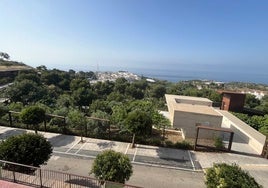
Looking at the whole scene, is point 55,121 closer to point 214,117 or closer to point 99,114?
point 99,114

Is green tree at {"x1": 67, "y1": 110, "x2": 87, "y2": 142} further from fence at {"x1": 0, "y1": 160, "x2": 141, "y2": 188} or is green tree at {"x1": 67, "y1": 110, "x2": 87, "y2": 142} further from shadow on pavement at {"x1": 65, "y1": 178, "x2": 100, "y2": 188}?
fence at {"x1": 0, "y1": 160, "x2": 141, "y2": 188}

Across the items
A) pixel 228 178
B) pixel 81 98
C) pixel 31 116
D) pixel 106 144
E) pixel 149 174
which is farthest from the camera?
pixel 81 98

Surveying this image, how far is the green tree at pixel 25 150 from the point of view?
8758 mm

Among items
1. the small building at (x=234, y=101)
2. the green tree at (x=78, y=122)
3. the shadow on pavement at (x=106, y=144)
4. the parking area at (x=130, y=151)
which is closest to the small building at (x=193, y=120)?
the parking area at (x=130, y=151)

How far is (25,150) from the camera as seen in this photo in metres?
8.87

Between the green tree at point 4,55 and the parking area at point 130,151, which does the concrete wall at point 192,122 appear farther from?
the green tree at point 4,55

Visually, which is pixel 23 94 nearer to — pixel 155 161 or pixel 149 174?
pixel 155 161

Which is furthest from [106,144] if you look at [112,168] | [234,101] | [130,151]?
[234,101]

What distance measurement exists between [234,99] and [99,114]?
2010 centimetres

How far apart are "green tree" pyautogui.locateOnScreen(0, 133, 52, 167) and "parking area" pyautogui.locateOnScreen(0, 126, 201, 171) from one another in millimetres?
4338

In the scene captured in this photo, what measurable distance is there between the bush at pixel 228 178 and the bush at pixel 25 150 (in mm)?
7906

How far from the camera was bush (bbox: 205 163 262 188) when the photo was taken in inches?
263

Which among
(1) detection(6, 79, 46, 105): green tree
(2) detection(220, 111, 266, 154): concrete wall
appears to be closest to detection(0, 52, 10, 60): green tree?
(1) detection(6, 79, 46, 105): green tree

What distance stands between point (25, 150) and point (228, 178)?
898cm
